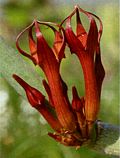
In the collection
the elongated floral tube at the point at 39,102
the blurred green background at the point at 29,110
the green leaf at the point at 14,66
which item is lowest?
the blurred green background at the point at 29,110

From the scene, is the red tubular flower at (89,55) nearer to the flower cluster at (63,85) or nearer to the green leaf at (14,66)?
the flower cluster at (63,85)

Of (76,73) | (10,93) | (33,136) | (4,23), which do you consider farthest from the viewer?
(4,23)

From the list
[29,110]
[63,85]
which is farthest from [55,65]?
[29,110]

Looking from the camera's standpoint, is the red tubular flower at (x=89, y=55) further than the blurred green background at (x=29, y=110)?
No

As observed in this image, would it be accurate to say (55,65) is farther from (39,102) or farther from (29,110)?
(29,110)

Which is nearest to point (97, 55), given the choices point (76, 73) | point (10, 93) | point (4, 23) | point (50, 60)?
point (50, 60)

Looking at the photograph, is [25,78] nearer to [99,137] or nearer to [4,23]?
[99,137]

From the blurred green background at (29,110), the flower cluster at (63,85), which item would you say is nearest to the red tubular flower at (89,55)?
the flower cluster at (63,85)

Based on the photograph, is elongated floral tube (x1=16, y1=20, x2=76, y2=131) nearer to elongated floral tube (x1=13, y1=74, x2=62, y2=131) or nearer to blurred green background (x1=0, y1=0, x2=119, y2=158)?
elongated floral tube (x1=13, y1=74, x2=62, y2=131)
